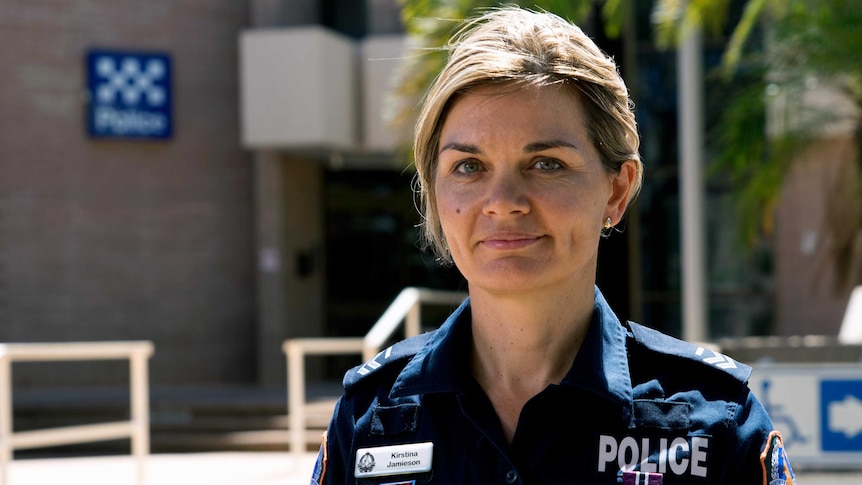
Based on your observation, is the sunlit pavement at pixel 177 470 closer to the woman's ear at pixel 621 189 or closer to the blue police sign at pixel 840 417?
the blue police sign at pixel 840 417

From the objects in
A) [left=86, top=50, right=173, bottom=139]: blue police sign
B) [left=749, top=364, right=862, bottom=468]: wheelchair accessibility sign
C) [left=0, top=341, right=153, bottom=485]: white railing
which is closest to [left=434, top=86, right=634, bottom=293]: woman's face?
[left=749, top=364, right=862, bottom=468]: wheelchair accessibility sign

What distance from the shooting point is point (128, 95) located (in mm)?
13789

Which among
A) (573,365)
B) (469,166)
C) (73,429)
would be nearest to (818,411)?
(73,429)

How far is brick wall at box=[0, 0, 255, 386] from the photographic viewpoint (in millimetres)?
13688

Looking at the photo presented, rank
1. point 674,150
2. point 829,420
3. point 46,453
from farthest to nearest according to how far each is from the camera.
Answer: point 674,150
point 46,453
point 829,420

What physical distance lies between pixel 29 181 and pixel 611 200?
510 inches

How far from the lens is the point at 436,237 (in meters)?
1.83

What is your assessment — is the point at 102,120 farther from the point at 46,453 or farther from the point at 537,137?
the point at 537,137

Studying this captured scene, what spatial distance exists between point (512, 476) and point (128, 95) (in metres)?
12.9

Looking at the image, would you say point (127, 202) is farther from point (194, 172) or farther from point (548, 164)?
point (548, 164)

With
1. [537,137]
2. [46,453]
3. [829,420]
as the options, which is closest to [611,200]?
[537,137]

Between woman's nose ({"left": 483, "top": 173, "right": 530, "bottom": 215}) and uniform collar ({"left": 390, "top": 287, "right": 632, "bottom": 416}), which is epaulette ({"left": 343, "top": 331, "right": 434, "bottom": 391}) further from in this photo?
woman's nose ({"left": 483, "top": 173, "right": 530, "bottom": 215})

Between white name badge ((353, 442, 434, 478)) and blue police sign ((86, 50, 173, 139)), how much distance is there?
12753 millimetres

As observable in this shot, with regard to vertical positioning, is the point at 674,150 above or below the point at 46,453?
above
